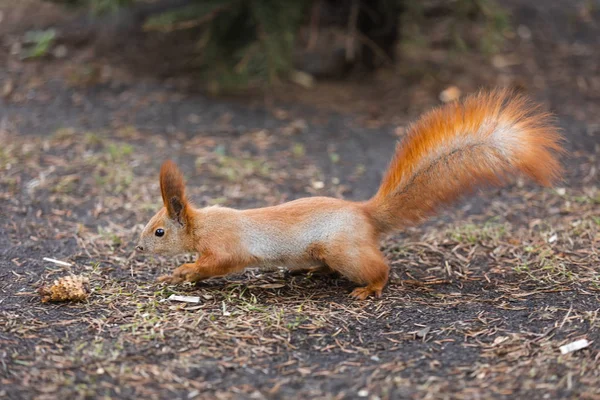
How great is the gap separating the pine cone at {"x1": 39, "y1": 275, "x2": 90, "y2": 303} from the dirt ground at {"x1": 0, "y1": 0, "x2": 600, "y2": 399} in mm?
55

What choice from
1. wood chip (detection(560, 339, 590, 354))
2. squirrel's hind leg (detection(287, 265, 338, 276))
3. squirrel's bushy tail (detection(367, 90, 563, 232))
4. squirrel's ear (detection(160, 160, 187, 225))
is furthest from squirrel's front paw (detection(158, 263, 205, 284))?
wood chip (detection(560, 339, 590, 354))

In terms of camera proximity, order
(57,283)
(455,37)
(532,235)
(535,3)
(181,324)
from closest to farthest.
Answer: (181,324), (57,283), (532,235), (455,37), (535,3)

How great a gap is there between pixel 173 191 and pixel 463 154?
5.08 feet

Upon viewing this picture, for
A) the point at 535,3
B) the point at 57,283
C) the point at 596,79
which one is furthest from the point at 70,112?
the point at 535,3

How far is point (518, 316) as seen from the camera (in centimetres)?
350

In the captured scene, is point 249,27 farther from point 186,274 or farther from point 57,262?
point 186,274

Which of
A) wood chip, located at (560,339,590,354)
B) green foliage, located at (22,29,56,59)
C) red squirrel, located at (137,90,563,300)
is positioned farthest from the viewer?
green foliage, located at (22,29,56,59)

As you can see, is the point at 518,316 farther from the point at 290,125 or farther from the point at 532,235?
the point at 290,125

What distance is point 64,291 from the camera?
3.57m

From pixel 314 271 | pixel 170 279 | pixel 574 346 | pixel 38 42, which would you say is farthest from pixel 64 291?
pixel 38 42

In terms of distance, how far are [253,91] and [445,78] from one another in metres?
2.14

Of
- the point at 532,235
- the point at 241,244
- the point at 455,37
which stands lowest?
the point at 532,235

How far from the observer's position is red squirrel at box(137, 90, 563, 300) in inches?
142

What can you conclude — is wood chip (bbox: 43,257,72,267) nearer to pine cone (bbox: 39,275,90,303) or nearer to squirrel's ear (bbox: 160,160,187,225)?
pine cone (bbox: 39,275,90,303)
